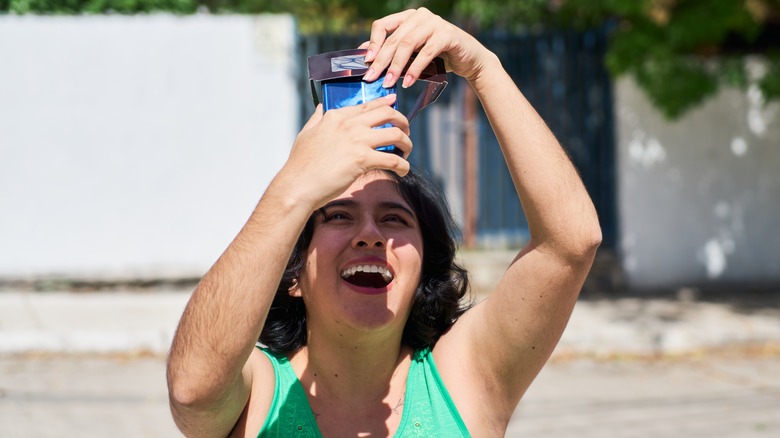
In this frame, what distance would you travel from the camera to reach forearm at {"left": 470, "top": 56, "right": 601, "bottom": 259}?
2051 mm

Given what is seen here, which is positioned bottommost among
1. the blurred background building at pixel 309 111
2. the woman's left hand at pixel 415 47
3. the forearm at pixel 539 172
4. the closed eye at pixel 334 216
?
the blurred background building at pixel 309 111

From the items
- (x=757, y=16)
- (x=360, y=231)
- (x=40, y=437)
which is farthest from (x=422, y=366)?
(x=757, y=16)

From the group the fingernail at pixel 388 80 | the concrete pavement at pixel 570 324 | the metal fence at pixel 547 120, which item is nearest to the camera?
the fingernail at pixel 388 80

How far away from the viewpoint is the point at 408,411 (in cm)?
220

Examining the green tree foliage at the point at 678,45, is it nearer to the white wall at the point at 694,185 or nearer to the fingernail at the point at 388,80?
the white wall at the point at 694,185

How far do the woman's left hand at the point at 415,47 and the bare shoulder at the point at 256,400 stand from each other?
0.72m

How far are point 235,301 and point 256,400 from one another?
0.44 meters

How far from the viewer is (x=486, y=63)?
207 centimetres

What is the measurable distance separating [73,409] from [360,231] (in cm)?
416

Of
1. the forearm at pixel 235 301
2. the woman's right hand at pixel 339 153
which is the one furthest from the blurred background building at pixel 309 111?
the forearm at pixel 235 301

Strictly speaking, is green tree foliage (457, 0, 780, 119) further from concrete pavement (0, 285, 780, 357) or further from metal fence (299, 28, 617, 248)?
concrete pavement (0, 285, 780, 357)

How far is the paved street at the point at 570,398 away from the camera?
5418mm

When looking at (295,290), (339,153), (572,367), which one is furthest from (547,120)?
(339,153)

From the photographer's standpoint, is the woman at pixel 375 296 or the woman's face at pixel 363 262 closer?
the woman at pixel 375 296
